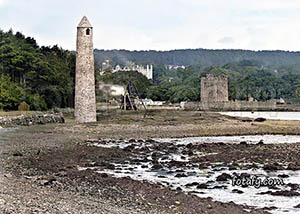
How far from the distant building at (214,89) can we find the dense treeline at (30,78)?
3406 centimetres

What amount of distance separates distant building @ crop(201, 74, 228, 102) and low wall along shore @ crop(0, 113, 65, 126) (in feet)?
175

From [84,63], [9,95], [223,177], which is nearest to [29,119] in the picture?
[84,63]

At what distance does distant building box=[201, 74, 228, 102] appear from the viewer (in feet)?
315

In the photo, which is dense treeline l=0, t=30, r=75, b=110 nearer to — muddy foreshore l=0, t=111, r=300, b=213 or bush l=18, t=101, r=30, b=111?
bush l=18, t=101, r=30, b=111

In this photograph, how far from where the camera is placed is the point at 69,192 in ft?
48.7

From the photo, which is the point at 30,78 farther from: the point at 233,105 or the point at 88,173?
the point at 88,173

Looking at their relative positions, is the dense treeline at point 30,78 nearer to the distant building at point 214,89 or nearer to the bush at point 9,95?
the bush at point 9,95

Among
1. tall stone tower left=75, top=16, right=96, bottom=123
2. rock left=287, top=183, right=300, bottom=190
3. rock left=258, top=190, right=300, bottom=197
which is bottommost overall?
rock left=258, top=190, right=300, bottom=197

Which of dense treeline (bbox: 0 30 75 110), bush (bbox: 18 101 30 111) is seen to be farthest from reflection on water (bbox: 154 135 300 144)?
dense treeline (bbox: 0 30 75 110)

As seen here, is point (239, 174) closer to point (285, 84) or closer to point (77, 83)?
point (77, 83)

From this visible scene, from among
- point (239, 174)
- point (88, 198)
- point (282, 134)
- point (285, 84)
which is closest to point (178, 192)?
point (88, 198)

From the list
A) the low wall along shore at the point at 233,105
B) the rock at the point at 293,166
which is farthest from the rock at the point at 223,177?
the low wall along shore at the point at 233,105

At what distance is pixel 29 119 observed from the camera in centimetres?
4081

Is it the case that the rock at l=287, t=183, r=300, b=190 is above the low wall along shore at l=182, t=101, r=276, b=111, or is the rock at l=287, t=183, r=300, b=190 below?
below
